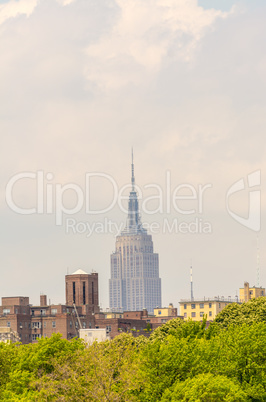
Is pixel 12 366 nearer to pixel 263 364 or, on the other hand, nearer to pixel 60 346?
pixel 60 346

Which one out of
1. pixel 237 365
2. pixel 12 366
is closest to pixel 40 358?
pixel 12 366

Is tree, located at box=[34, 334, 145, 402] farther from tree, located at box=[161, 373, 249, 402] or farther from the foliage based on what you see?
the foliage

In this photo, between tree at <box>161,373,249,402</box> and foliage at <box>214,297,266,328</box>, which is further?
foliage at <box>214,297,266,328</box>

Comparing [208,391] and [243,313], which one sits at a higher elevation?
[243,313]

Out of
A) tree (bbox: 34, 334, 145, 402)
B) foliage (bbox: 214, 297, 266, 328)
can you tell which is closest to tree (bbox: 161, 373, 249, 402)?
tree (bbox: 34, 334, 145, 402)

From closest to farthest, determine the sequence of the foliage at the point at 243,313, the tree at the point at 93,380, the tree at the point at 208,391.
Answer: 1. the tree at the point at 208,391
2. the tree at the point at 93,380
3. the foliage at the point at 243,313

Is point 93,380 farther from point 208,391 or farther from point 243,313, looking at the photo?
point 243,313

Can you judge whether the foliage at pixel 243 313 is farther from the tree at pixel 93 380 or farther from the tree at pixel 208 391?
the tree at pixel 208 391

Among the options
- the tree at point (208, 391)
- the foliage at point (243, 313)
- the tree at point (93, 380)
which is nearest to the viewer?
the tree at point (208, 391)

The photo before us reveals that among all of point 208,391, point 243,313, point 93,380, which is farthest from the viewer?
point 243,313

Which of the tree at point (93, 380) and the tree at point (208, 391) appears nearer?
the tree at point (208, 391)

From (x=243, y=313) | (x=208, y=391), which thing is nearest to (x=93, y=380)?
(x=208, y=391)

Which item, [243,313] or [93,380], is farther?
[243,313]

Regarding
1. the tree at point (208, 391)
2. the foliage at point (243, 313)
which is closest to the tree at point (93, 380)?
the tree at point (208, 391)
